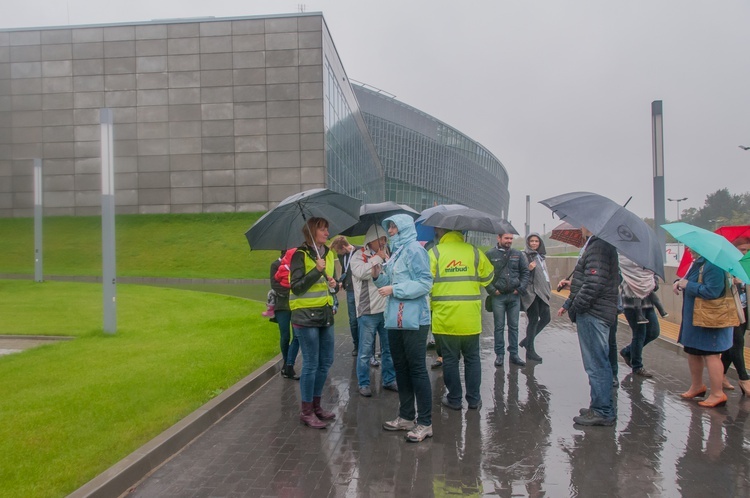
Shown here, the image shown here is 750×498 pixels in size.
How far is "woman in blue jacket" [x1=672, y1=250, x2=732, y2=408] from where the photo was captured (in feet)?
19.1

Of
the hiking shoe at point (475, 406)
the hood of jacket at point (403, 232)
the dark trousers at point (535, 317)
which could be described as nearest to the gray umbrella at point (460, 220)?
the hood of jacket at point (403, 232)

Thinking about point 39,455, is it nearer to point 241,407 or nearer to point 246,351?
point 241,407

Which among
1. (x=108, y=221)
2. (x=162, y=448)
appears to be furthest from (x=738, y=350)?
(x=108, y=221)

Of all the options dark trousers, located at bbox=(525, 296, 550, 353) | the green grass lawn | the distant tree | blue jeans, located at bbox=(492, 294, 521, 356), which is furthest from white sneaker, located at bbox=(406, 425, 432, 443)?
the distant tree

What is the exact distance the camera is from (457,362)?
570cm

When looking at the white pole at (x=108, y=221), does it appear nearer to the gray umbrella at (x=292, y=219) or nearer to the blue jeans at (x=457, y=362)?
the gray umbrella at (x=292, y=219)

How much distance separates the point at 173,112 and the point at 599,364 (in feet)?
104

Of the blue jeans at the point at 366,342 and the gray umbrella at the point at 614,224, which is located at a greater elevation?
the gray umbrella at the point at 614,224

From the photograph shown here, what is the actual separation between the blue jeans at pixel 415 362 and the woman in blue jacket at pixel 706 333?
290 cm

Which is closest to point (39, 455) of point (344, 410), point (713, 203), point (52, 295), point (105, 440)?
point (105, 440)

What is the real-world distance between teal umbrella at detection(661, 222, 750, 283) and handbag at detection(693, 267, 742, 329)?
47 centimetres

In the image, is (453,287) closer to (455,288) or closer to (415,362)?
(455,288)

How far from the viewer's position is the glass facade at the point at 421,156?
7500 centimetres

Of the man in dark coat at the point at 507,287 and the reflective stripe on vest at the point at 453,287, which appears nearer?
the reflective stripe on vest at the point at 453,287
